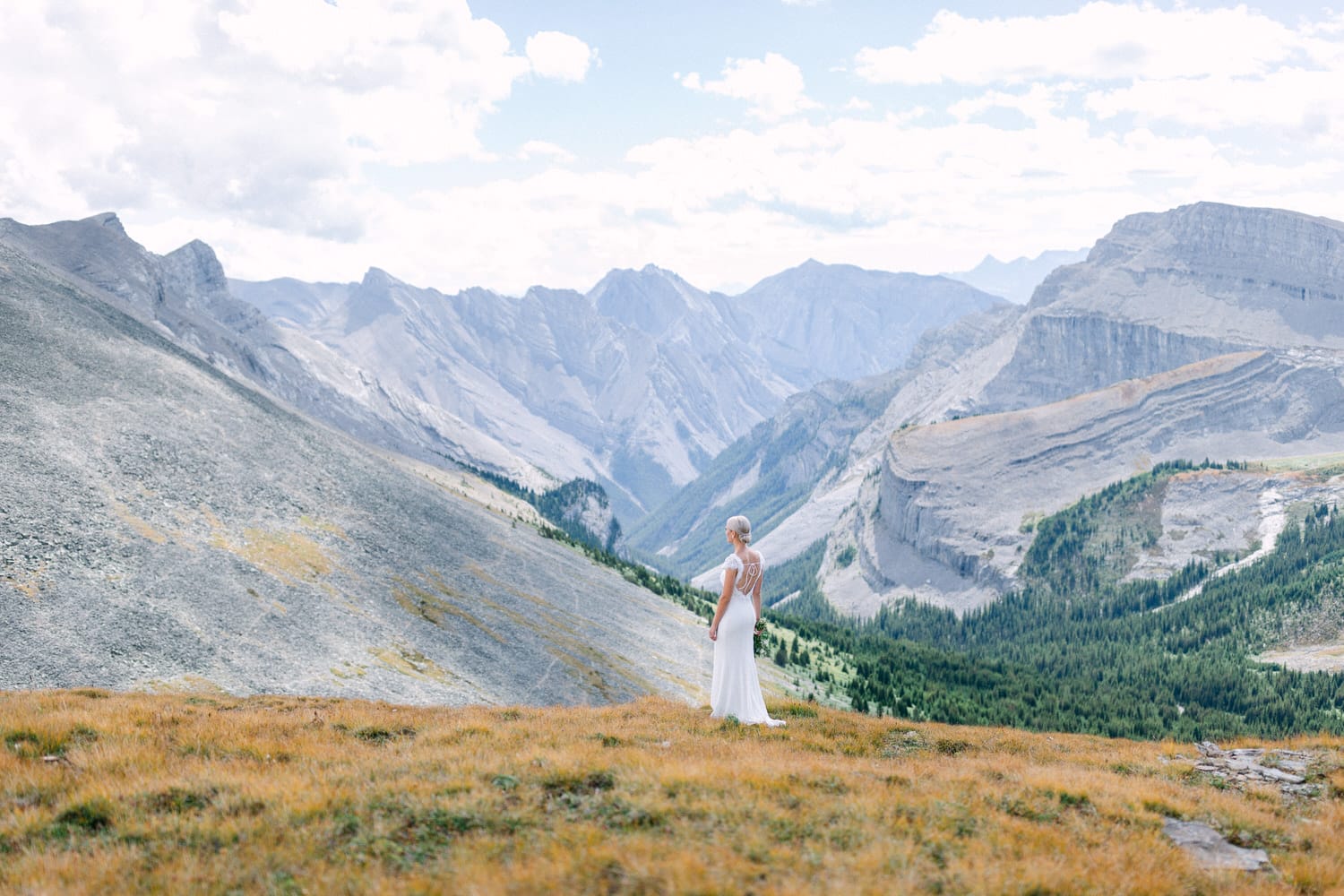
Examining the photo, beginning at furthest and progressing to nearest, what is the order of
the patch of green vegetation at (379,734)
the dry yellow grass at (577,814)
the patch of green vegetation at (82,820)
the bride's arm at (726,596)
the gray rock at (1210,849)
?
the bride's arm at (726,596), the patch of green vegetation at (379,734), the gray rock at (1210,849), the patch of green vegetation at (82,820), the dry yellow grass at (577,814)

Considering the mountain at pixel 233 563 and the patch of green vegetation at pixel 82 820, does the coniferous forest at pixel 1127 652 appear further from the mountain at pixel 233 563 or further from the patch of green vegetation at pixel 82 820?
the patch of green vegetation at pixel 82 820

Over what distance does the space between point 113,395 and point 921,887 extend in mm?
64598

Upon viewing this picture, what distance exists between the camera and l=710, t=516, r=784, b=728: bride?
1848 cm

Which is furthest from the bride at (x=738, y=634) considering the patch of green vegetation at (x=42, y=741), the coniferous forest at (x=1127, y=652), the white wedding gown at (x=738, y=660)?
the coniferous forest at (x=1127, y=652)

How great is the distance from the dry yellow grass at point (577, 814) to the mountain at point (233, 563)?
1893cm

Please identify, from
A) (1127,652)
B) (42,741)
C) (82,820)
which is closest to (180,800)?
(82,820)

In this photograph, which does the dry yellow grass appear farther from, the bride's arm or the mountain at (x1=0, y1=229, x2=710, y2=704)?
the mountain at (x1=0, y1=229, x2=710, y2=704)

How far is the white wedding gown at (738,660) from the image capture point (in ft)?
61.4

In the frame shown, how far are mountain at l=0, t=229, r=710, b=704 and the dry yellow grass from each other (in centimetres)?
1893

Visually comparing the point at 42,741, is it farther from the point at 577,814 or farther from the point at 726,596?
the point at 726,596

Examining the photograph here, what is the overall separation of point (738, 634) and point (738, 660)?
76 cm

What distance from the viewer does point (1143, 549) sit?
621ft

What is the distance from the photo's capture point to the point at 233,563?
43688 mm

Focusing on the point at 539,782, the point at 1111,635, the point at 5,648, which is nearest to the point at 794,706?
the point at 539,782
